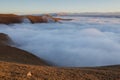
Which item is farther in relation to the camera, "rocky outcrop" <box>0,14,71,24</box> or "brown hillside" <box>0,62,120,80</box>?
"rocky outcrop" <box>0,14,71,24</box>

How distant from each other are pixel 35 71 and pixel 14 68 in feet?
2.87

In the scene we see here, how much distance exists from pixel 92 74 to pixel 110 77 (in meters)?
0.72

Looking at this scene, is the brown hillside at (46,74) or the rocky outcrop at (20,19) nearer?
the brown hillside at (46,74)

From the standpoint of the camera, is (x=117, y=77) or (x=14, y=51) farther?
(x=14, y=51)

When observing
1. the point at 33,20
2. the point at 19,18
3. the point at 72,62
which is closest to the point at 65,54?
the point at 72,62

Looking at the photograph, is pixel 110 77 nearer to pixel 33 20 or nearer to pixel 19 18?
pixel 19 18

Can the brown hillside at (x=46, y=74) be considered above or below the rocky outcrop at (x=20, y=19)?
below

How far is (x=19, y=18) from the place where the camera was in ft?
333

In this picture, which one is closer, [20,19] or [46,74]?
[46,74]

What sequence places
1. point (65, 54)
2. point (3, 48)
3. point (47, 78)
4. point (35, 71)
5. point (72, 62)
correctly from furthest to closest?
1. point (65, 54)
2. point (72, 62)
3. point (3, 48)
4. point (35, 71)
5. point (47, 78)

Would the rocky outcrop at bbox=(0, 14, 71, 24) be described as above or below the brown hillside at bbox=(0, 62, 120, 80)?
above

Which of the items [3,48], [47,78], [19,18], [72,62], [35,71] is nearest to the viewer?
[47,78]

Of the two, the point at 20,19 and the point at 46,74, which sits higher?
the point at 20,19

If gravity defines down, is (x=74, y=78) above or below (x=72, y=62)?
above
